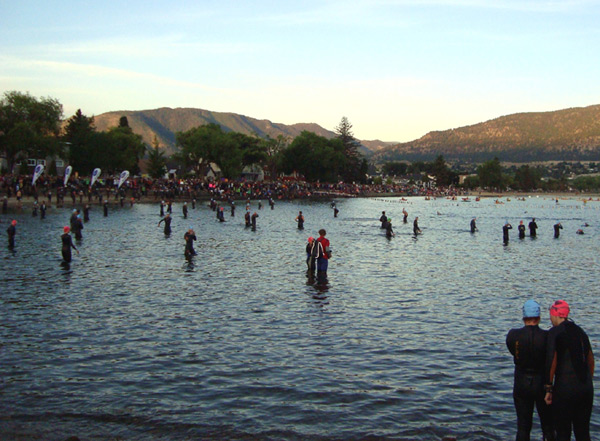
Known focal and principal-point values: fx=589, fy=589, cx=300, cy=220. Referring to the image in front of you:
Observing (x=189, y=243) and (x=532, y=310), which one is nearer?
(x=532, y=310)

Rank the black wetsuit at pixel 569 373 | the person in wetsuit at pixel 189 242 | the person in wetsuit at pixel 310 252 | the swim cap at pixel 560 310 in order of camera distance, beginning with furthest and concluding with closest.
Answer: the person in wetsuit at pixel 189 242, the person in wetsuit at pixel 310 252, the swim cap at pixel 560 310, the black wetsuit at pixel 569 373

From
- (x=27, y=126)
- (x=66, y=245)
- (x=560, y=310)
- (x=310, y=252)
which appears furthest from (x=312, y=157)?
(x=560, y=310)

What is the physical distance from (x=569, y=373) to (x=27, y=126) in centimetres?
8271

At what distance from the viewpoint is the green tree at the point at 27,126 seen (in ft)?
257

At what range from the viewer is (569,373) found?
7605mm

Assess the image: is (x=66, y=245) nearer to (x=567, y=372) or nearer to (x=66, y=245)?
(x=66, y=245)

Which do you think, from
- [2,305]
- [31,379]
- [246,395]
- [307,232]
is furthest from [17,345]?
[307,232]

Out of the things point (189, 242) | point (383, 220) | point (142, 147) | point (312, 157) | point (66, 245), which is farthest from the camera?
point (312, 157)

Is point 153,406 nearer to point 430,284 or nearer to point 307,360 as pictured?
point 307,360

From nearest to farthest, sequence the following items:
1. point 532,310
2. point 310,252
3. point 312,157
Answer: point 532,310
point 310,252
point 312,157

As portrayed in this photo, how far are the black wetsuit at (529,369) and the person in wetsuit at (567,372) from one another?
274mm

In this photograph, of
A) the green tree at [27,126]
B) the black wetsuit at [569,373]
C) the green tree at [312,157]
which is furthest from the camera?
the green tree at [312,157]

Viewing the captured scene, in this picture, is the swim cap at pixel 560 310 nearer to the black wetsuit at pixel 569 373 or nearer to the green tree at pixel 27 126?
the black wetsuit at pixel 569 373

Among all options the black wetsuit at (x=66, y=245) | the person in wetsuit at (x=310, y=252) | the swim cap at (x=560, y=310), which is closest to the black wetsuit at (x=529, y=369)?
the swim cap at (x=560, y=310)
